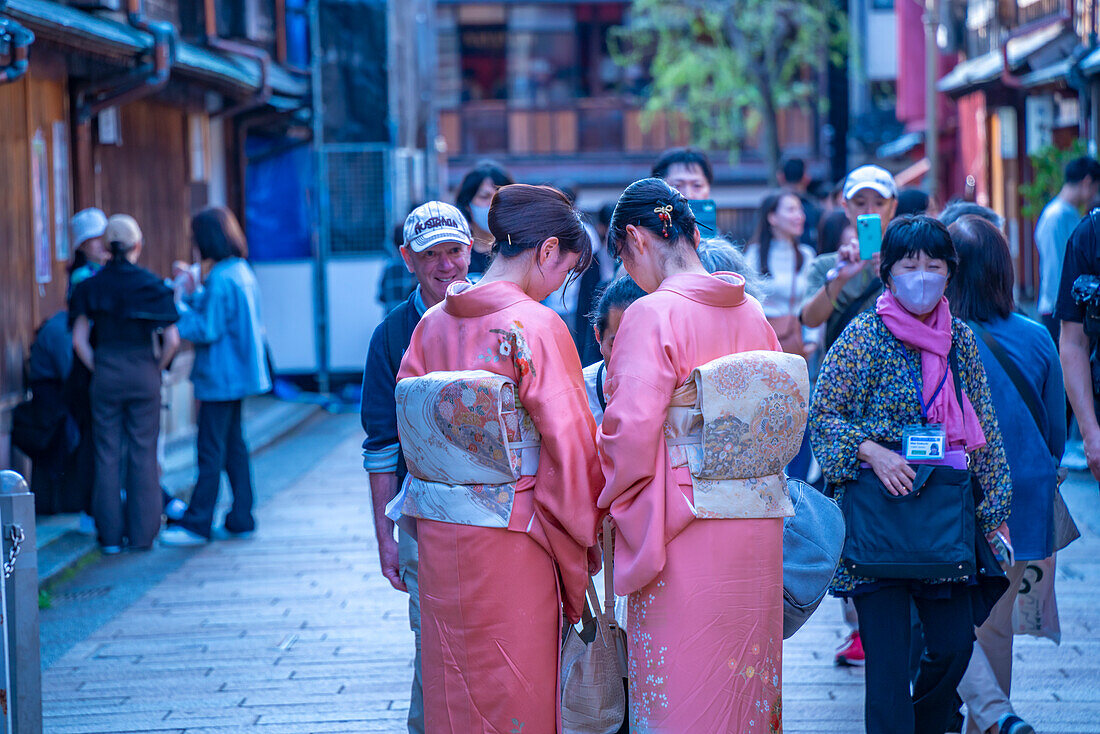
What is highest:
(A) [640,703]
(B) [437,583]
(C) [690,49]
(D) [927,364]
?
(C) [690,49]

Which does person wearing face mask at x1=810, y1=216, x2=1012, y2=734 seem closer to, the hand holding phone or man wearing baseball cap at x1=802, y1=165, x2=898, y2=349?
the hand holding phone

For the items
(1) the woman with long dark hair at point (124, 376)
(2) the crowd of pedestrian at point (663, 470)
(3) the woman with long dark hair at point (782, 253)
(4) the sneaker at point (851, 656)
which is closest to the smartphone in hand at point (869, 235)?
(2) the crowd of pedestrian at point (663, 470)

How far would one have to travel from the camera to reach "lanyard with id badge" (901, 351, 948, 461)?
12.7 ft

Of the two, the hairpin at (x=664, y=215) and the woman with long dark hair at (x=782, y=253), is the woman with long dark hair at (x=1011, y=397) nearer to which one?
the hairpin at (x=664, y=215)

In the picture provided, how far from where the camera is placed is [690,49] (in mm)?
25469

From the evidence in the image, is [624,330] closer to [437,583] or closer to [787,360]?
[787,360]

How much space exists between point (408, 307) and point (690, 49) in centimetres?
2231

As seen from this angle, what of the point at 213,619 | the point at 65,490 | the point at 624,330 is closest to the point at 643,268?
the point at 624,330

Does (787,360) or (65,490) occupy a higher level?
(787,360)

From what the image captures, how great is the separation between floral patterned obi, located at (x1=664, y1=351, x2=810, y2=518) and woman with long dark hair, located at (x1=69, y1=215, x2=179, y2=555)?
5285 millimetres

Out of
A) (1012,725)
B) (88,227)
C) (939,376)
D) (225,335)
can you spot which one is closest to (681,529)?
(939,376)

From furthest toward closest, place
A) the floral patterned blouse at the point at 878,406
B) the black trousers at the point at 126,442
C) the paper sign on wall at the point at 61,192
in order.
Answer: the paper sign on wall at the point at 61,192
the black trousers at the point at 126,442
the floral patterned blouse at the point at 878,406

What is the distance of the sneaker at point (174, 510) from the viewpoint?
851 centimetres

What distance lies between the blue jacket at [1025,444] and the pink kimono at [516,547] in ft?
5.45
